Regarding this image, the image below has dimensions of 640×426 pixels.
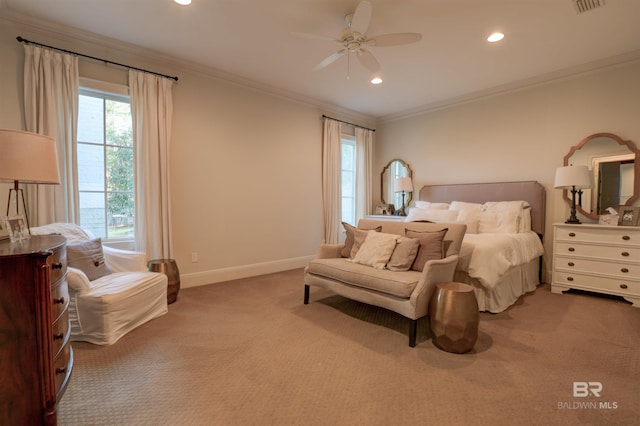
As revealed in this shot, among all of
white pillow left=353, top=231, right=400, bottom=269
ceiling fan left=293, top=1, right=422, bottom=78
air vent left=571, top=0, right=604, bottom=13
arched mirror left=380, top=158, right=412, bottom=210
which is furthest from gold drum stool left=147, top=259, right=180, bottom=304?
air vent left=571, top=0, right=604, bottom=13

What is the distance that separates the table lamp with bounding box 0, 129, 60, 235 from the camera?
1501mm

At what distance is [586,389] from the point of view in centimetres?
177

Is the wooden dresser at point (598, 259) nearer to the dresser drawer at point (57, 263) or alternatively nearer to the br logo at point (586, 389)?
the br logo at point (586, 389)

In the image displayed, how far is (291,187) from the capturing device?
4793 millimetres

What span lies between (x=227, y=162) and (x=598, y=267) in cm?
461

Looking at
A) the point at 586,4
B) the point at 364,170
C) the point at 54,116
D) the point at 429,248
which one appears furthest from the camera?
the point at 364,170

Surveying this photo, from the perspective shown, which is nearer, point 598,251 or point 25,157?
point 25,157

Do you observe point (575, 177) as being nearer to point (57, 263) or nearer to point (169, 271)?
point (169, 271)

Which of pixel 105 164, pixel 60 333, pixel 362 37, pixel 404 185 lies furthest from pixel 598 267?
pixel 105 164

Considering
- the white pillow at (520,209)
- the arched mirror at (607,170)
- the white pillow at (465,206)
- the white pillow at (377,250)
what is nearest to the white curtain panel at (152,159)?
the white pillow at (377,250)

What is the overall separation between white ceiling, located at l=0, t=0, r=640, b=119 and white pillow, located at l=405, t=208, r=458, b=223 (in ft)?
6.01

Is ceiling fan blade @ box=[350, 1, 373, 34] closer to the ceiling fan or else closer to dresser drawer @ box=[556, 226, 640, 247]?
the ceiling fan

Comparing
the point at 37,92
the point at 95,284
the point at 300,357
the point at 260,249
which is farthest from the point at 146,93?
the point at 300,357

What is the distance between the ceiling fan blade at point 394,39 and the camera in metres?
2.47
